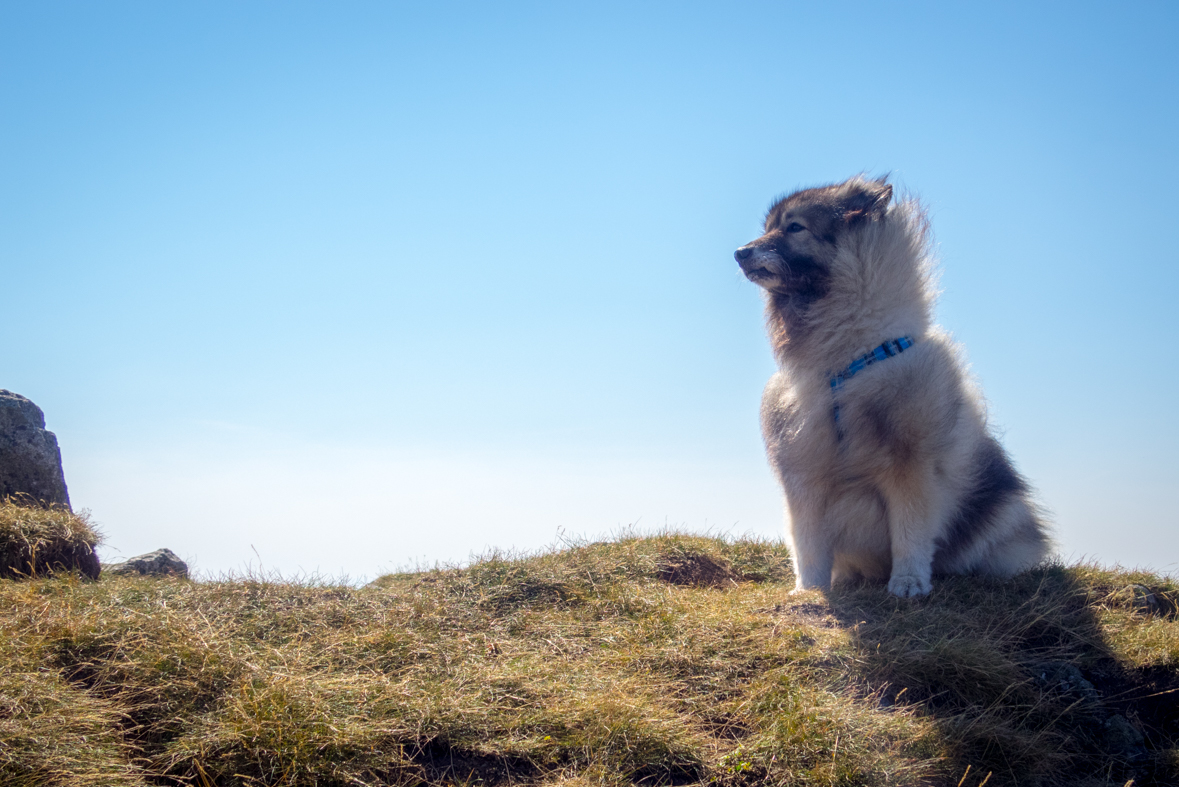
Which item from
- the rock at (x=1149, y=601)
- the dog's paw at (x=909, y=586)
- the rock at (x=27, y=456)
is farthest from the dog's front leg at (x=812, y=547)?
the rock at (x=27, y=456)

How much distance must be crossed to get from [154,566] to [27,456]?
1503 mm

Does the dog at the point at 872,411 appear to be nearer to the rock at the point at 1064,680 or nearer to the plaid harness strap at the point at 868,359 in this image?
the plaid harness strap at the point at 868,359

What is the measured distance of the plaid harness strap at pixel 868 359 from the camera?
4773 millimetres

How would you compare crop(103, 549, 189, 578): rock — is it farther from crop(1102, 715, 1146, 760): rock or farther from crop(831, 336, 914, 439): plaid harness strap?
crop(1102, 715, 1146, 760): rock

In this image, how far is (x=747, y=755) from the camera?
3051mm

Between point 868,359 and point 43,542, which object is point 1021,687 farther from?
point 43,542

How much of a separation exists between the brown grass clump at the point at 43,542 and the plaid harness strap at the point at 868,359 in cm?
581

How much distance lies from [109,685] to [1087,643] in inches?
205

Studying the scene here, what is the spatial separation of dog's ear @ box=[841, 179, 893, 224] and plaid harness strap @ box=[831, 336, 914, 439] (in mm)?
880

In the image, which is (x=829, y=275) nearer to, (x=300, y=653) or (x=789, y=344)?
(x=789, y=344)

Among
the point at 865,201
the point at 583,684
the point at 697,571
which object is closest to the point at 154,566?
the point at 697,571

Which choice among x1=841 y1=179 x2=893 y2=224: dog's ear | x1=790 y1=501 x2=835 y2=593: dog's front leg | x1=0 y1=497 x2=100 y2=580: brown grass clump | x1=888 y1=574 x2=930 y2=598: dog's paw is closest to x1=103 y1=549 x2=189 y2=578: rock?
x1=0 y1=497 x2=100 y2=580: brown grass clump

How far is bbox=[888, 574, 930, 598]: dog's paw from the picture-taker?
4789mm

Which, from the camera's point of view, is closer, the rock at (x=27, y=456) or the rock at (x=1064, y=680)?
the rock at (x=1064, y=680)
